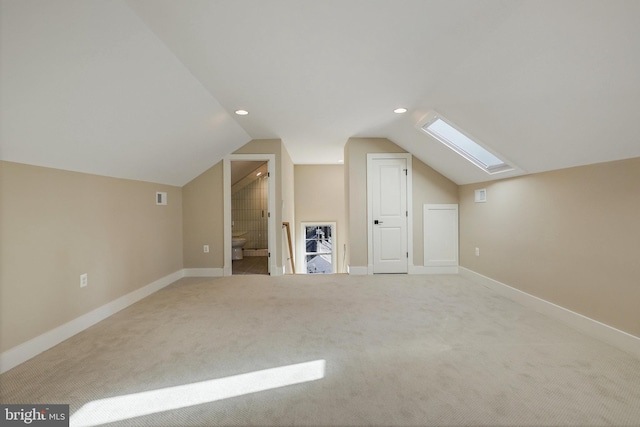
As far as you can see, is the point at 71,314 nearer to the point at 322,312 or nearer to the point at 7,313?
the point at 7,313

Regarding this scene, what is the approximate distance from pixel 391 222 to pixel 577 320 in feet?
8.53

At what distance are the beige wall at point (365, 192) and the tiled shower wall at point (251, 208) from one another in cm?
370

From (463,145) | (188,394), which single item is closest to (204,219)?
(188,394)

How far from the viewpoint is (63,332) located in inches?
94.3

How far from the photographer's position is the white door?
471cm

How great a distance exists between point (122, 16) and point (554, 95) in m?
3.00

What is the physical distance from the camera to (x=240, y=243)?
666cm

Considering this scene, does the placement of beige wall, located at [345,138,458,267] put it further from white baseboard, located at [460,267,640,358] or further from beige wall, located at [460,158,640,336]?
white baseboard, located at [460,267,640,358]

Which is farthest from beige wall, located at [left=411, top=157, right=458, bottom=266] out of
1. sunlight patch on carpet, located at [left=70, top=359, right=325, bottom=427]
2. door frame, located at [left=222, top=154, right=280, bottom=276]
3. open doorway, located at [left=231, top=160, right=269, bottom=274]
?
open doorway, located at [left=231, top=160, right=269, bottom=274]

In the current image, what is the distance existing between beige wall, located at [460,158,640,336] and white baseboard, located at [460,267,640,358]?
1.8 inches

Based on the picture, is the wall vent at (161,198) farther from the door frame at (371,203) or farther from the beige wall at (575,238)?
the beige wall at (575,238)

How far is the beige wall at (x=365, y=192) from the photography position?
4.70 meters

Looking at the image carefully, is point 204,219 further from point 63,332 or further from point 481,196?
point 481,196

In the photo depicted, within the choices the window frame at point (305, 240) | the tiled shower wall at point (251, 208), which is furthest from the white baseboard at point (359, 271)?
the tiled shower wall at point (251, 208)
